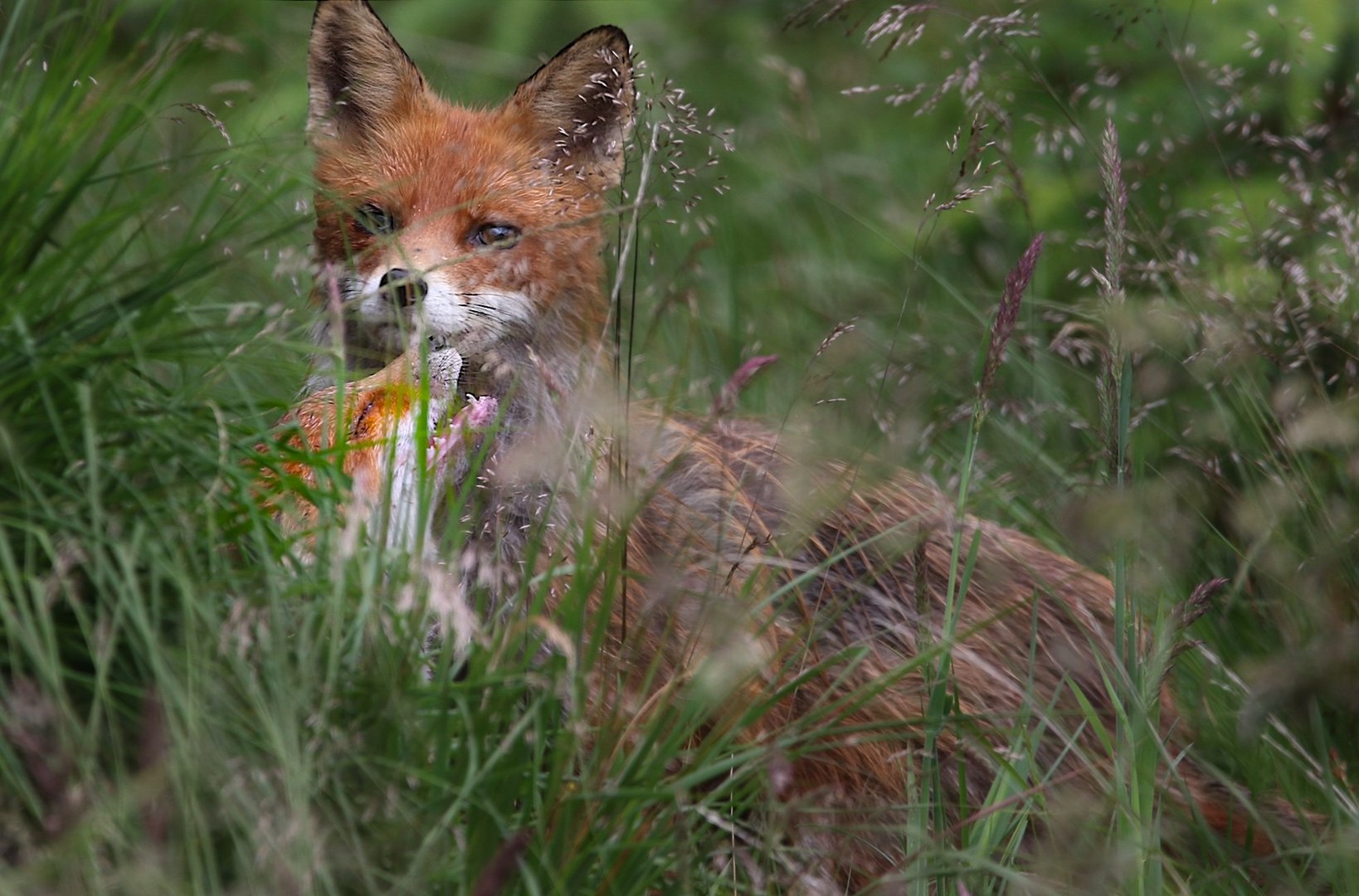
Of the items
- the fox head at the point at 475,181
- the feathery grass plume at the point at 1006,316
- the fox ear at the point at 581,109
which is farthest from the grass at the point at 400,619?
the fox ear at the point at 581,109

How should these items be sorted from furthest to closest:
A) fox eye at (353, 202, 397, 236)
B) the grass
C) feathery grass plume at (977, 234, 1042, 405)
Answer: fox eye at (353, 202, 397, 236), feathery grass plume at (977, 234, 1042, 405), the grass

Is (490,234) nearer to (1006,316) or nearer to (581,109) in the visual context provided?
(581,109)

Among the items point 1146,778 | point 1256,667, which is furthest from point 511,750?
point 1256,667

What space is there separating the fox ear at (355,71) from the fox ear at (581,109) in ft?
0.96

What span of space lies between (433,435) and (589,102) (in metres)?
1.24

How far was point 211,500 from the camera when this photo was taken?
6.78 ft

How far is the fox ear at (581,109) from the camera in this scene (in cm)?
344

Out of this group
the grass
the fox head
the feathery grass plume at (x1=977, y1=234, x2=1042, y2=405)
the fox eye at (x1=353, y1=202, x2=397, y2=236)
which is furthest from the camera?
the fox eye at (x1=353, y1=202, x2=397, y2=236)

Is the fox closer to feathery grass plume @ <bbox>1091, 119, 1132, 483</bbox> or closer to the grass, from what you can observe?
the grass

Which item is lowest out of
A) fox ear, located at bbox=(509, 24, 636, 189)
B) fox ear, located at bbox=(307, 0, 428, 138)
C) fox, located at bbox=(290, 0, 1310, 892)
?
fox, located at bbox=(290, 0, 1310, 892)

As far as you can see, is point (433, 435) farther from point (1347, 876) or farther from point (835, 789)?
point (1347, 876)

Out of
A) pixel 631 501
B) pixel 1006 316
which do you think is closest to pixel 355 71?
A: pixel 631 501

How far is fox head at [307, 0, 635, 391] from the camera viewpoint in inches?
129

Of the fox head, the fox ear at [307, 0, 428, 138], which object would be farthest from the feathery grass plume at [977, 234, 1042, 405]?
the fox ear at [307, 0, 428, 138]
